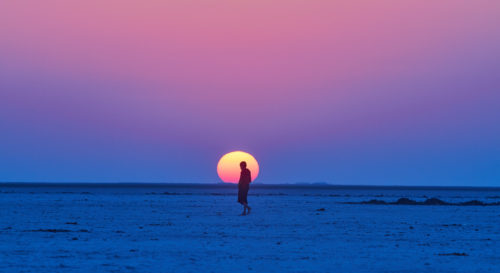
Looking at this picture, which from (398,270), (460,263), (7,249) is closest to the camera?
(398,270)

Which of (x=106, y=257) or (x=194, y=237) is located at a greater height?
(x=194, y=237)

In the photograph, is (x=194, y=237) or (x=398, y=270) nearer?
(x=398, y=270)

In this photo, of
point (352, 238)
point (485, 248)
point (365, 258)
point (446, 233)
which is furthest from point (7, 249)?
point (446, 233)

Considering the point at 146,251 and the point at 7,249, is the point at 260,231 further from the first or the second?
the point at 7,249

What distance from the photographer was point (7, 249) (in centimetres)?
1482

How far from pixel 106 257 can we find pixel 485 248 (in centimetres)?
792

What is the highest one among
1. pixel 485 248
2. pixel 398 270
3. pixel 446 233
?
pixel 446 233

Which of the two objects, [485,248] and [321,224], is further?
[321,224]

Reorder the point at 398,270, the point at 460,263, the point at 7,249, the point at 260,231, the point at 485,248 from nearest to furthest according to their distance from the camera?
the point at 398,270
the point at 460,263
the point at 7,249
the point at 485,248
the point at 260,231

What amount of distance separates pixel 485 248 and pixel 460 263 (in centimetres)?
297

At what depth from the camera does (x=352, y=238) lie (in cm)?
1841

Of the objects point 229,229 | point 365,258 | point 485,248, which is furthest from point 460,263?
point 229,229

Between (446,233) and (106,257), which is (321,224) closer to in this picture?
(446,233)

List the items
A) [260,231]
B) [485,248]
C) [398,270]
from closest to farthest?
[398,270], [485,248], [260,231]
